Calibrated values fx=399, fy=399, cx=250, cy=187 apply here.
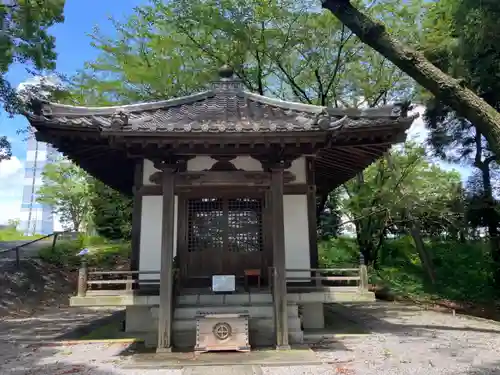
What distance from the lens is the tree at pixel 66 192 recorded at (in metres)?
28.8

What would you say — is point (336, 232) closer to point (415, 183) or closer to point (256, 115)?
point (415, 183)

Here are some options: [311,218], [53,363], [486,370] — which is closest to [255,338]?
[311,218]

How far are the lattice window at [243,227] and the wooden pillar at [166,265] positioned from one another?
62.4 inches

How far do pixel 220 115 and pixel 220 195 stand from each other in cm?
161

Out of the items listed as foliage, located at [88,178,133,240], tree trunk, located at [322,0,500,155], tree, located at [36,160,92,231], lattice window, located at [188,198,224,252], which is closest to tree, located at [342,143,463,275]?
tree trunk, located at [322,0,500,155]

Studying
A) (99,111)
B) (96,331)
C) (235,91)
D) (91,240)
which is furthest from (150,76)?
(91,240)

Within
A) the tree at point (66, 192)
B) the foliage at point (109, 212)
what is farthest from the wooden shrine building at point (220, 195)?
the tree at point (66, 192)

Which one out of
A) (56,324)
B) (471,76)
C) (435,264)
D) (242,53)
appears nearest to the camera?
(56,324)

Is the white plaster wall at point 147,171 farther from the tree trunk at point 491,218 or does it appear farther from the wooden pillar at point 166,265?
the tree trunk at point 491,218

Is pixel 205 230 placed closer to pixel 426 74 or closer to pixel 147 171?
pixel 147 171

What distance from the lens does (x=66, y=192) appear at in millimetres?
29438

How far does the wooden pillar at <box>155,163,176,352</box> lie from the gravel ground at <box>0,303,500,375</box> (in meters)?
0.66

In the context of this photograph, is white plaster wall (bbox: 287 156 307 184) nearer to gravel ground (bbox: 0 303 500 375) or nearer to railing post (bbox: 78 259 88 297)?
gravel ground (bbox: 0 303 500 375)

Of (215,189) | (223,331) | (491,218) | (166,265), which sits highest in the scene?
(491,218)
